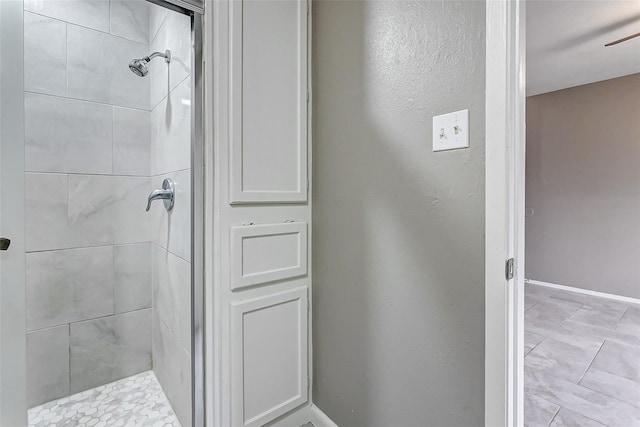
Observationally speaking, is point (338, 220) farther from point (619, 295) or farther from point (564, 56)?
point (619, 295)

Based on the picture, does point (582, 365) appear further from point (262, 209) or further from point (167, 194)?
point (167, 194)

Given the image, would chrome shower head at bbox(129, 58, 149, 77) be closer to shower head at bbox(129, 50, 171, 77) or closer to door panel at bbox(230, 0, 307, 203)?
shower head at bbox(129, 50, 171, 77)

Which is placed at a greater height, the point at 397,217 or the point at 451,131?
the point at 451,131

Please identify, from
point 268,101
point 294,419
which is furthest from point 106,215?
Result: point 294,419

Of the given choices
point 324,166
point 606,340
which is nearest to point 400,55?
point 324,166

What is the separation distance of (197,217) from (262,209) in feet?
0.85

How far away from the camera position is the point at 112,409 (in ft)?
5.18

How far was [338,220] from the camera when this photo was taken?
4.35 feet

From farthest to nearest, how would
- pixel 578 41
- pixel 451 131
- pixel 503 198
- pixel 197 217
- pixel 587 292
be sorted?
pixel 587 292
pixel 578 41
pixel 197 217
pixel 451 131
pixel 503 198

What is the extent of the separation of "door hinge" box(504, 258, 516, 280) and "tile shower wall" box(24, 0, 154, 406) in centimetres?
186

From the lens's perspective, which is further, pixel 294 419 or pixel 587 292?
pixel 587 292

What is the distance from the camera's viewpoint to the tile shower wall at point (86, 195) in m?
1.59

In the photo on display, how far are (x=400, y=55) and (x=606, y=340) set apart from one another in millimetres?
2814

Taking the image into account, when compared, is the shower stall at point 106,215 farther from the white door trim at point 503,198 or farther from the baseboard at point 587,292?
the baseboard at point 587,292
